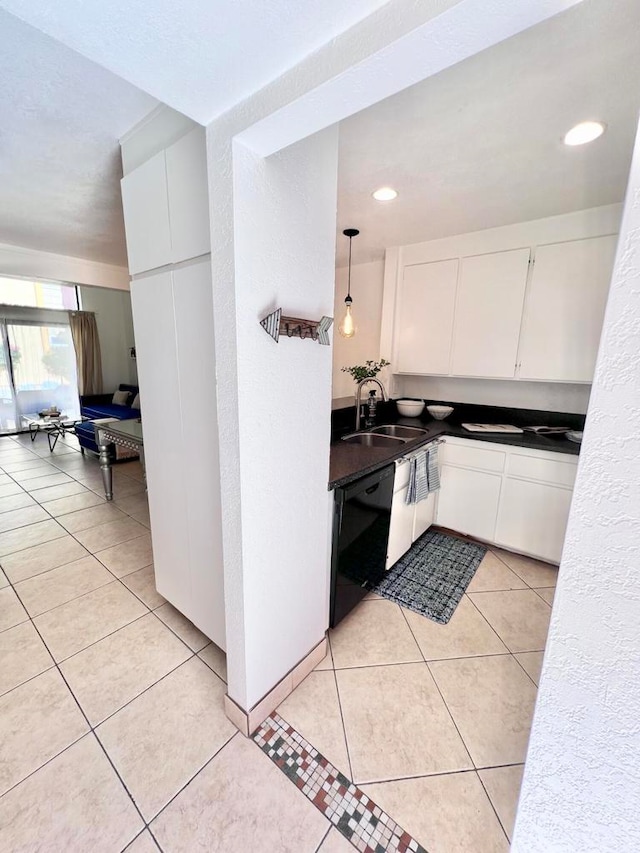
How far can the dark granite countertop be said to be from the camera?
68.4 inches

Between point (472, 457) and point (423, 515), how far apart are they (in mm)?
571

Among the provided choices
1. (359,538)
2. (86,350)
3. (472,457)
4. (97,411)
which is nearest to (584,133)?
(472,457)

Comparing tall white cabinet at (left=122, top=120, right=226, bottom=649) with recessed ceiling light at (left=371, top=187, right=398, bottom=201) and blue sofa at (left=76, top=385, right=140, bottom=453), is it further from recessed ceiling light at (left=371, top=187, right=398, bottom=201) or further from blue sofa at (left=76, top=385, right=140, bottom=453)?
blue sofa at (left=76, top=385, right=140, bottom=453)

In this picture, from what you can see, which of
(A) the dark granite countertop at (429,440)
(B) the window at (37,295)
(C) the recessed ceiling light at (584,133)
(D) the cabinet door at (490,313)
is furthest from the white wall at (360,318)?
(B) the window at (37,295)

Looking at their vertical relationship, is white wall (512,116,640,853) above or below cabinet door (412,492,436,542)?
above

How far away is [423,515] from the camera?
8.52 feet

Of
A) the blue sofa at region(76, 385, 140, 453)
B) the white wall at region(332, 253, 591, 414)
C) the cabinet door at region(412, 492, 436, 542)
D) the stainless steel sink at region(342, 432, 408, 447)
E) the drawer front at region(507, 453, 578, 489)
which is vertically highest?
the white wall at region(332, 253, 591, 414)

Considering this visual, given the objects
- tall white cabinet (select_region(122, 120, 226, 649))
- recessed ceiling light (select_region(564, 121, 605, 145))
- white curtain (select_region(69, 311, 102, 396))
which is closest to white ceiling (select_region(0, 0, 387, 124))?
tall white cabinet (select_region(122, 120, 226, 649))

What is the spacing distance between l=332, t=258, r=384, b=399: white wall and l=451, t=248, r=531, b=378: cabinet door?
0.86 m

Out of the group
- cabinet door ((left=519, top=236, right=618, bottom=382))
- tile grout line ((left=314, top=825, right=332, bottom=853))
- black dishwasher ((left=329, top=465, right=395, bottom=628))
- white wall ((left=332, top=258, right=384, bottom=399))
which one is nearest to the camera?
tile grout line ((left=314, top=825, right=332, bottom=853))

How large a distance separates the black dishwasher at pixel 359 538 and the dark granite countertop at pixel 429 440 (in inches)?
2.4

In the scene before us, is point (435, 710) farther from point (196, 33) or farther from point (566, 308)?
point (566, 308)

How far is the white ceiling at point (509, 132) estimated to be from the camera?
107 cm

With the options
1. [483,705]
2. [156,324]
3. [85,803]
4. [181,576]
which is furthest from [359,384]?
[85,803]
